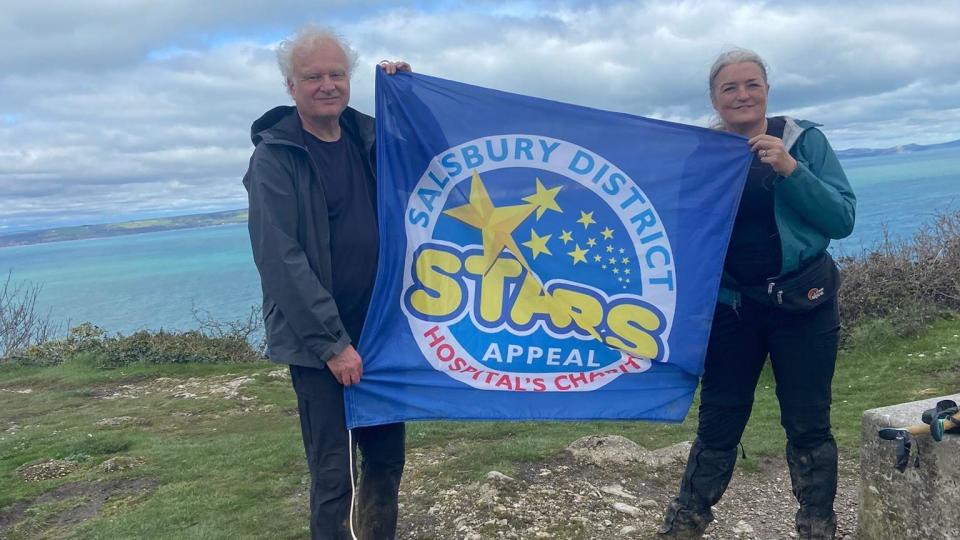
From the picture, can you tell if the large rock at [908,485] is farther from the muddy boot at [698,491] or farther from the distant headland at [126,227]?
the distant headland at [126,227]

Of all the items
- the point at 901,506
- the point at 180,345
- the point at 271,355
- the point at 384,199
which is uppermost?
the point at 384,199

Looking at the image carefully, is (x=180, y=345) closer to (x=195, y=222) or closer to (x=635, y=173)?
(x=635, y=173)

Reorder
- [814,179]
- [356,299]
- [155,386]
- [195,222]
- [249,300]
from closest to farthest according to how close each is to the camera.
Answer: [814,179] → [356,299] → [155,386] → [249,300] → [195,222]

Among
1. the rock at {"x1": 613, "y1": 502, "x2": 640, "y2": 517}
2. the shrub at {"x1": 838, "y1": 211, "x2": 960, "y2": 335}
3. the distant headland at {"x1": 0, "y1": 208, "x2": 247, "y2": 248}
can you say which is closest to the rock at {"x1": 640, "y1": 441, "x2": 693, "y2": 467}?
the rock at {"x1": 613, "y1": 502, "x2": 640, "y2": 517}

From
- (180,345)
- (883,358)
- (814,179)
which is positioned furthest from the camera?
(180,345)

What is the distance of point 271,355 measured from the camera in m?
3.38

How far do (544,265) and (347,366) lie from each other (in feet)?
4.33

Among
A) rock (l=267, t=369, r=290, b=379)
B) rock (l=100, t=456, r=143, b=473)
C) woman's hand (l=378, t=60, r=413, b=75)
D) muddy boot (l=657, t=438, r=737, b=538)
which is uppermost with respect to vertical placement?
woman's hand (l=378, t=60, r=413, b=75)

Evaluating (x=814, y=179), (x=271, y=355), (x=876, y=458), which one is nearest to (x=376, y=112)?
(x=271, y=355)

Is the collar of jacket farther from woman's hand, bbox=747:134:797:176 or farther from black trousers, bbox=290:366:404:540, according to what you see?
woman's hand, bbox=747:134:797:176

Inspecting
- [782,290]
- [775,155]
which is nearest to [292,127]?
[775,155]

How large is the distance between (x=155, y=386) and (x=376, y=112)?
10.4 meters

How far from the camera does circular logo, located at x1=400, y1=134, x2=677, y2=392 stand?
12.9ft

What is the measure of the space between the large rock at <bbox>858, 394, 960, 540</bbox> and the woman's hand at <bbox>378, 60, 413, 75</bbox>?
3.34m
